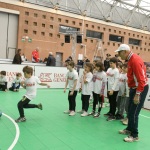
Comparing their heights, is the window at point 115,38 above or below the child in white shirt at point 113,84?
above

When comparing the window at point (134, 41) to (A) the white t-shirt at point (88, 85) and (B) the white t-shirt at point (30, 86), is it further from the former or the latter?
(B) the white t-shirt at point (30, 86)

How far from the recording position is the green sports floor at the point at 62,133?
14.4 feet

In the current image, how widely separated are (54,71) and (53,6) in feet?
39.1

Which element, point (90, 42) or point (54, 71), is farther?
point (90, 42)

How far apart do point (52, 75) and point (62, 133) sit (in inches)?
314

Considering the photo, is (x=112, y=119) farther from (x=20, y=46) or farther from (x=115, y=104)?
(x=20, y=46)

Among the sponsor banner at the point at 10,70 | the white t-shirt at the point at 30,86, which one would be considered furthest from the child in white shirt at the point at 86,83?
the sponsor banner at the point at 10,70

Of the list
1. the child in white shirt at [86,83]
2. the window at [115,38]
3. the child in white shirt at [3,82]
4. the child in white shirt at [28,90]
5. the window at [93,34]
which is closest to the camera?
Result: the child in white shirt at [28,90]

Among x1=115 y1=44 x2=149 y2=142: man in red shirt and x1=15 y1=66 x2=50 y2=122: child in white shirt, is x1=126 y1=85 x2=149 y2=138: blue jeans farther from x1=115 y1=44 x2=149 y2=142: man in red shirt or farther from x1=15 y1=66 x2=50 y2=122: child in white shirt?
x1=15 y1=66 x2=50 y2=122: child in white shirt

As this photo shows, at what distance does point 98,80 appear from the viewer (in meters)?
6.83

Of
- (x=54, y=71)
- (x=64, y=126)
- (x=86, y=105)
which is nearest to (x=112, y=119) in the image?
(x=86, y=105)

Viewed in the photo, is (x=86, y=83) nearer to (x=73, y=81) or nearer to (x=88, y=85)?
(x=88, y=85)

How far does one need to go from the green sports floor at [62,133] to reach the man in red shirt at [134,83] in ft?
A: 1.34

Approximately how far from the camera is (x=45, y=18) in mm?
22672
